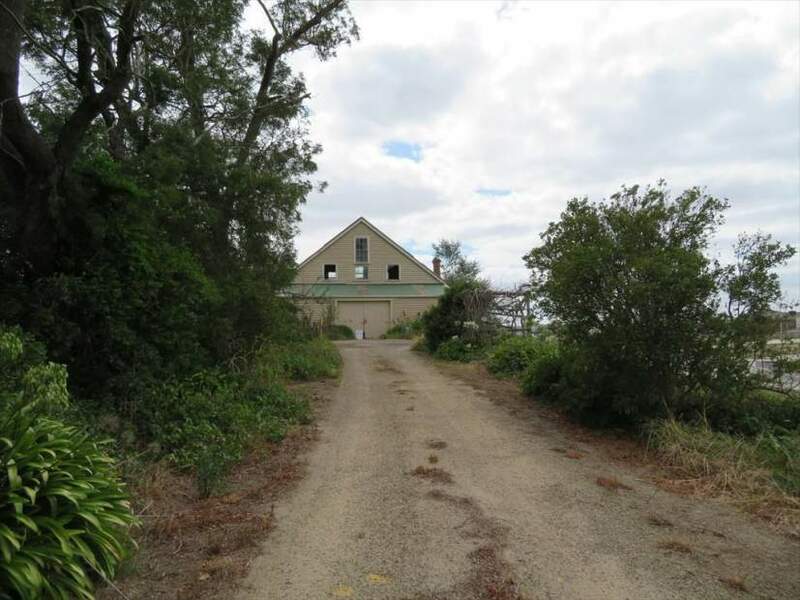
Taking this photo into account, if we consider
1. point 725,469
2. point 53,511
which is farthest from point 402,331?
point 53,511

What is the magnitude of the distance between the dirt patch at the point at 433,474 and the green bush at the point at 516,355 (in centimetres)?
734

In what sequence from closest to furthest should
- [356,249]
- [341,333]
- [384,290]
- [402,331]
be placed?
[341,333] < [402,331] < [384,290] < [356,249]

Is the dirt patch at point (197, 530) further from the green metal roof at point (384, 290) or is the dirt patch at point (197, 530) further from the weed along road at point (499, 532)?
the green metal roof at point (384, 290)

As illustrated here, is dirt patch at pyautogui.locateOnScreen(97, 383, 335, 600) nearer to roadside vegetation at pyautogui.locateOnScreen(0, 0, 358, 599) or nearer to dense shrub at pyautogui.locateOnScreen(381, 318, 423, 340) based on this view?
roadside vegetation at pyautogui.locateOnScreen(0, 0, 358, 599)

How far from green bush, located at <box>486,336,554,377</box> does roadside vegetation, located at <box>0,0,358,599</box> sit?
17.7ft

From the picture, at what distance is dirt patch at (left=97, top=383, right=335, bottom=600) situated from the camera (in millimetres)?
3670

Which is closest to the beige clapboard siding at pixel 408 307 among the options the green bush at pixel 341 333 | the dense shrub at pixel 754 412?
the green bush at pixel 341 333

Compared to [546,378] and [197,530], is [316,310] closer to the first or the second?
[546,378]

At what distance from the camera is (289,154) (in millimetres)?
12469

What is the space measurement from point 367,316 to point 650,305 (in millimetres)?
25983

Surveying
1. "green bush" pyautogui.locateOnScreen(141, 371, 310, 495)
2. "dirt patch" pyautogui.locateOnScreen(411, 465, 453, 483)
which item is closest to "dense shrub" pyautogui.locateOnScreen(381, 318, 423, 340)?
"green bush" pyautogui.locateOnScreen(141, 371, 310, 495)

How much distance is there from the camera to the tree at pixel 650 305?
722 cm

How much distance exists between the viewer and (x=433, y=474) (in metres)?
6.04

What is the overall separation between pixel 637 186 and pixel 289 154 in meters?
7.24
